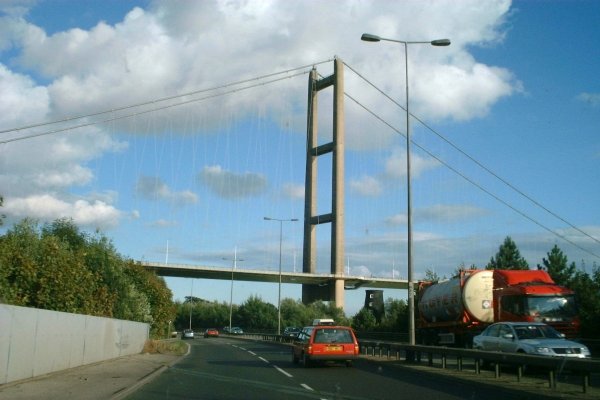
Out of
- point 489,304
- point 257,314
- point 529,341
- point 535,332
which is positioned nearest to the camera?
point 529,341

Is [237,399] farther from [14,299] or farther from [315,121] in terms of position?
[315,121]

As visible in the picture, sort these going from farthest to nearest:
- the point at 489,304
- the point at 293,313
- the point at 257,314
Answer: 1. the point at 257,314
2. the point at 293,313
3. the point at 489,304

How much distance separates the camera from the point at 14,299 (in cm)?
2127

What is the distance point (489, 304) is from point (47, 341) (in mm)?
18412

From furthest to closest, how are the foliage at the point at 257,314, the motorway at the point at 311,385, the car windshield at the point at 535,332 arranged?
the foliage at the point at 257,314 < the car windshield at the point at 535,332 < the motorway at the point at 311,385

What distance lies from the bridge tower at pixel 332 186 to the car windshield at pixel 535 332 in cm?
5429

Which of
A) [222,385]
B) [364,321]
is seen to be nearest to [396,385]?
[222,385]

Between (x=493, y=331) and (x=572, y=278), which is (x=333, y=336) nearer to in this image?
(x=493, y=331)

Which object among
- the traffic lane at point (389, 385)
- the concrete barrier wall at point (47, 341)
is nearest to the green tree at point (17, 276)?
the concrete barrier wall at point (47, 341)

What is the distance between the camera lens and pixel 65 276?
80.9 ft

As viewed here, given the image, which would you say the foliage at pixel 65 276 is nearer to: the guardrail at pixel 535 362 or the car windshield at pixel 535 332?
the guardrail at pixel 535 362

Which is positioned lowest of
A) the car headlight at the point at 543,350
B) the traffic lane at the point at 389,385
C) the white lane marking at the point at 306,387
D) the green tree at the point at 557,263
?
the white lane marking at the point at 306,387

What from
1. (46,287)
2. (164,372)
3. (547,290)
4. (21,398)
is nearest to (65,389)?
(21,398)

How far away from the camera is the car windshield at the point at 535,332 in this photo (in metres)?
19.5
